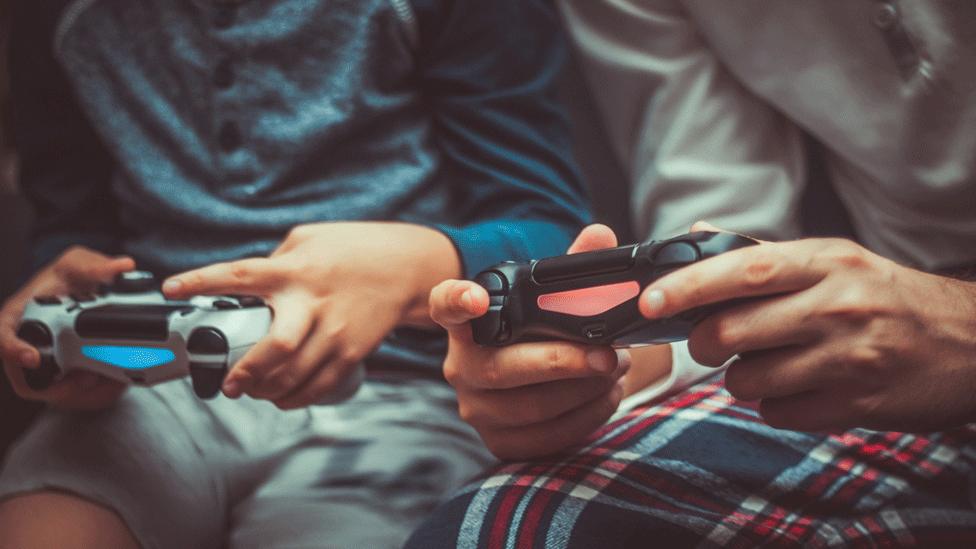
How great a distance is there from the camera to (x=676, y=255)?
334 mm

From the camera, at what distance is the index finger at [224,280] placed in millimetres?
468

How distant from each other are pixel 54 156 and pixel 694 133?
64cm

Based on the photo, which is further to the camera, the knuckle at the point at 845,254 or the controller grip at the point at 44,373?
the controller grip at the point at 44,373

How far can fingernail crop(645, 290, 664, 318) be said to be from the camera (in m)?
0.32

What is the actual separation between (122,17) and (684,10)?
1.69 feet

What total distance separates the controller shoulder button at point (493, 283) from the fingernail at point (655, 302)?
81mm

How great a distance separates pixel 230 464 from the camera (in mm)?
597

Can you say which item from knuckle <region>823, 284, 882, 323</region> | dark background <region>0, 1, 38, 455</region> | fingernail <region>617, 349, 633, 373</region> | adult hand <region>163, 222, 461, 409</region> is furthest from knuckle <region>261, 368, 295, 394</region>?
dark background <region>0, 1, 38, 455</region>

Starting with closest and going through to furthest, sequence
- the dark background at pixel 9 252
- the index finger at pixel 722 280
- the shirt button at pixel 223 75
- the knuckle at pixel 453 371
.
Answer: the index finger at pixel 722 280, the knuckle at pixel 453 371, the shirt button at pixel 223 75, the dark background at pixel 9 252

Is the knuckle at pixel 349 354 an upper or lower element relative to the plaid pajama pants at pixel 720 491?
upper

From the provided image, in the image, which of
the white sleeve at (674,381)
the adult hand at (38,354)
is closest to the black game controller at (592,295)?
the white sleeve at (674,381)

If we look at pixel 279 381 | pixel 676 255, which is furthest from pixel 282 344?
pixel 676 255

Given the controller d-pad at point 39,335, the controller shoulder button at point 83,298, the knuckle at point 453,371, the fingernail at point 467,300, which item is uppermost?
the fingernail at point 467,300

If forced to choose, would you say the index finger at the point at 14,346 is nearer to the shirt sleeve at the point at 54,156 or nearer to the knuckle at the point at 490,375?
the shirt sleeve at the point at 54,156
